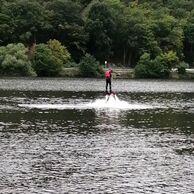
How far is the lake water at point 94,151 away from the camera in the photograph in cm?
2428

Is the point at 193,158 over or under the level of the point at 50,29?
under

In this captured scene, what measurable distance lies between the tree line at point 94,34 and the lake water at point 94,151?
310ft


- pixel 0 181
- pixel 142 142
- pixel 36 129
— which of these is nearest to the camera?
pixel 0 181

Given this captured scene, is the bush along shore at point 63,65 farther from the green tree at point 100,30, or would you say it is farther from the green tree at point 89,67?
the green tree at point 100,30

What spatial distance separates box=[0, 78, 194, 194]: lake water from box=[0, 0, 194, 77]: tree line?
94.4 meters

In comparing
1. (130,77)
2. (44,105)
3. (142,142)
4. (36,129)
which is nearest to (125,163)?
(142,142)

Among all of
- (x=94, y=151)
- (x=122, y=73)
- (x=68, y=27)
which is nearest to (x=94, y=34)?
(x=68, y=27)

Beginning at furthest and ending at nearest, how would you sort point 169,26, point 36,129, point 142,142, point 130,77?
point 169,26
point 130,77
point 36,129
point 142,142

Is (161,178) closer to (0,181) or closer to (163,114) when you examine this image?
(0,181)

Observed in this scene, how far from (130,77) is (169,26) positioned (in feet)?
109

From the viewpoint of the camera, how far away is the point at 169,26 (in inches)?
6905

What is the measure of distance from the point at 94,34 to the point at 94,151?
430 feet

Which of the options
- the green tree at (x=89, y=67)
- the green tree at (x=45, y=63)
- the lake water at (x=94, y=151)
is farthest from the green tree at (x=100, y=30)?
the lake water at (x=94, y=151)

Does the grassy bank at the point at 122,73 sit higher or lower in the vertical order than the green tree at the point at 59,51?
lower
